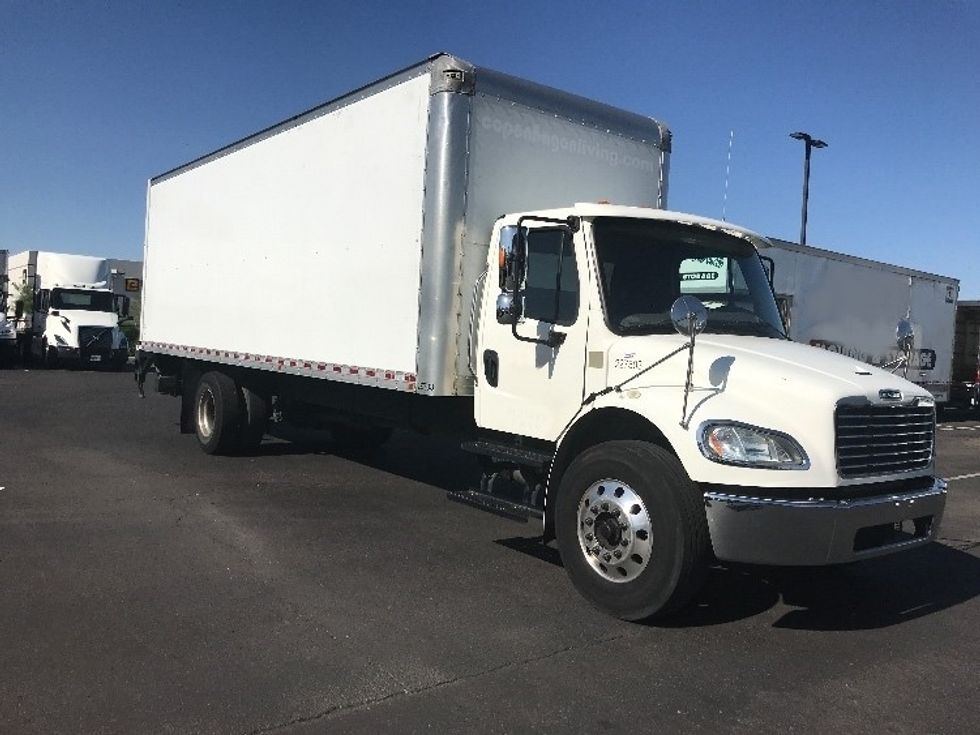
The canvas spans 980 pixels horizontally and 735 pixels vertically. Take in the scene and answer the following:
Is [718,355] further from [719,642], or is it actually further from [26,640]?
[26,640]

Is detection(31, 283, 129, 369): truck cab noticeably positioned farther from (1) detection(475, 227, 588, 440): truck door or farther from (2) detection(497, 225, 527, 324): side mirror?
(2) detection(497, 225, 527, 324): side mirror

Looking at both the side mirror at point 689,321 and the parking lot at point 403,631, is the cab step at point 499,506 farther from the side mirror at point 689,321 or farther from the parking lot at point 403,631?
the side mirror at point 689,321

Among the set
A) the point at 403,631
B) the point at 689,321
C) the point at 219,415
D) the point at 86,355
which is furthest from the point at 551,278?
the point at 86,355

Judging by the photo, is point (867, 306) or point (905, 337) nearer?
point (905, 337)

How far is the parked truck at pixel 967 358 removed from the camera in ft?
72.8

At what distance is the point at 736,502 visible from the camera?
456 centimetres

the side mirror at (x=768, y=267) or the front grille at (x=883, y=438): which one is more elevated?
the side mirror at (x=768, y=267)

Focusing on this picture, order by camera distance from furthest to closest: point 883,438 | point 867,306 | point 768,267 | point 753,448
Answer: point 867,306
point 768,267
point 883,438
point 753,448

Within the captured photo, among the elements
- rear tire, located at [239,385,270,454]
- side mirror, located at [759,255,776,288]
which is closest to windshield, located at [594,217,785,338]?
side mirror, located at [759,255,776,288]

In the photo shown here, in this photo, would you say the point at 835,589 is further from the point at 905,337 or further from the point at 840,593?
the point at 905,337

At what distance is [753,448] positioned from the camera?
462cm

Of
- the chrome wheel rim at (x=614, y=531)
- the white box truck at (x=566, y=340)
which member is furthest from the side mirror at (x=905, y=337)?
the chrome wheel rim at (x=614, y=531)

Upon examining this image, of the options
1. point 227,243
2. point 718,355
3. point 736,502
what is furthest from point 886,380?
point 227,243

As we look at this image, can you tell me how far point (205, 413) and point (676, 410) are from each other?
7.26 metres
